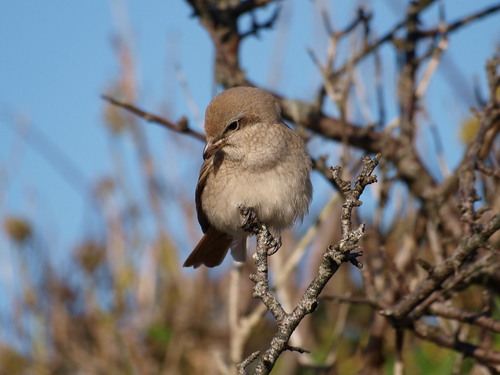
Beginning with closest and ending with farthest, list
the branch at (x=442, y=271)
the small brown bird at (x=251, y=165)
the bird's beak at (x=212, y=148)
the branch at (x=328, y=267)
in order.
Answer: the branch at (x=328, y=267) < the branch at (x=442, y=271) < the bird's beak at (x=212, y=148) < the small brown bird at (x=251, y=165)

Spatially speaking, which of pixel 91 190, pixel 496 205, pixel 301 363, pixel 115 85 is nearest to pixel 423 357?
pixel 301 363

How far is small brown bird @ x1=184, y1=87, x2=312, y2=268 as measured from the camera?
3.03m

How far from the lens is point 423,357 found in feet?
12.4

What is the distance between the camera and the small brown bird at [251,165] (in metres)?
3.03

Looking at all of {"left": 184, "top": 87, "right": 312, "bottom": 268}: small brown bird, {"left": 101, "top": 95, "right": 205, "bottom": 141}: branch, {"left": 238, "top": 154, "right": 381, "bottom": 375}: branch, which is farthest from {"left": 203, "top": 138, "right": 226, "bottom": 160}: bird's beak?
{"left": 238, "top": 154, "right": 381, "bottom": 375}: branch

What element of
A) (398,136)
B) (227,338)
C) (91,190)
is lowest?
(227,338)

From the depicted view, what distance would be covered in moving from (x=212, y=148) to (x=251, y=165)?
0.20m

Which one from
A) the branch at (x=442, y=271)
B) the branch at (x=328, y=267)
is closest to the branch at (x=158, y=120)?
the branch at (x=442, y=271)

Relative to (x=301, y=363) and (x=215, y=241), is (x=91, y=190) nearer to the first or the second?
(x=215, y=241)

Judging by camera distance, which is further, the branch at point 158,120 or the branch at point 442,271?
→ the branch at point 158,120

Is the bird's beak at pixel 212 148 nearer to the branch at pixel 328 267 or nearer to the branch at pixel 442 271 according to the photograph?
the branch at pixel 442 271

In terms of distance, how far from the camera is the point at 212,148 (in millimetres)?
2965

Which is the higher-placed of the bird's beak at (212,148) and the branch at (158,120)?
the branch at (158,120)

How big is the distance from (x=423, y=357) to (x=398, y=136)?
1.13 m
